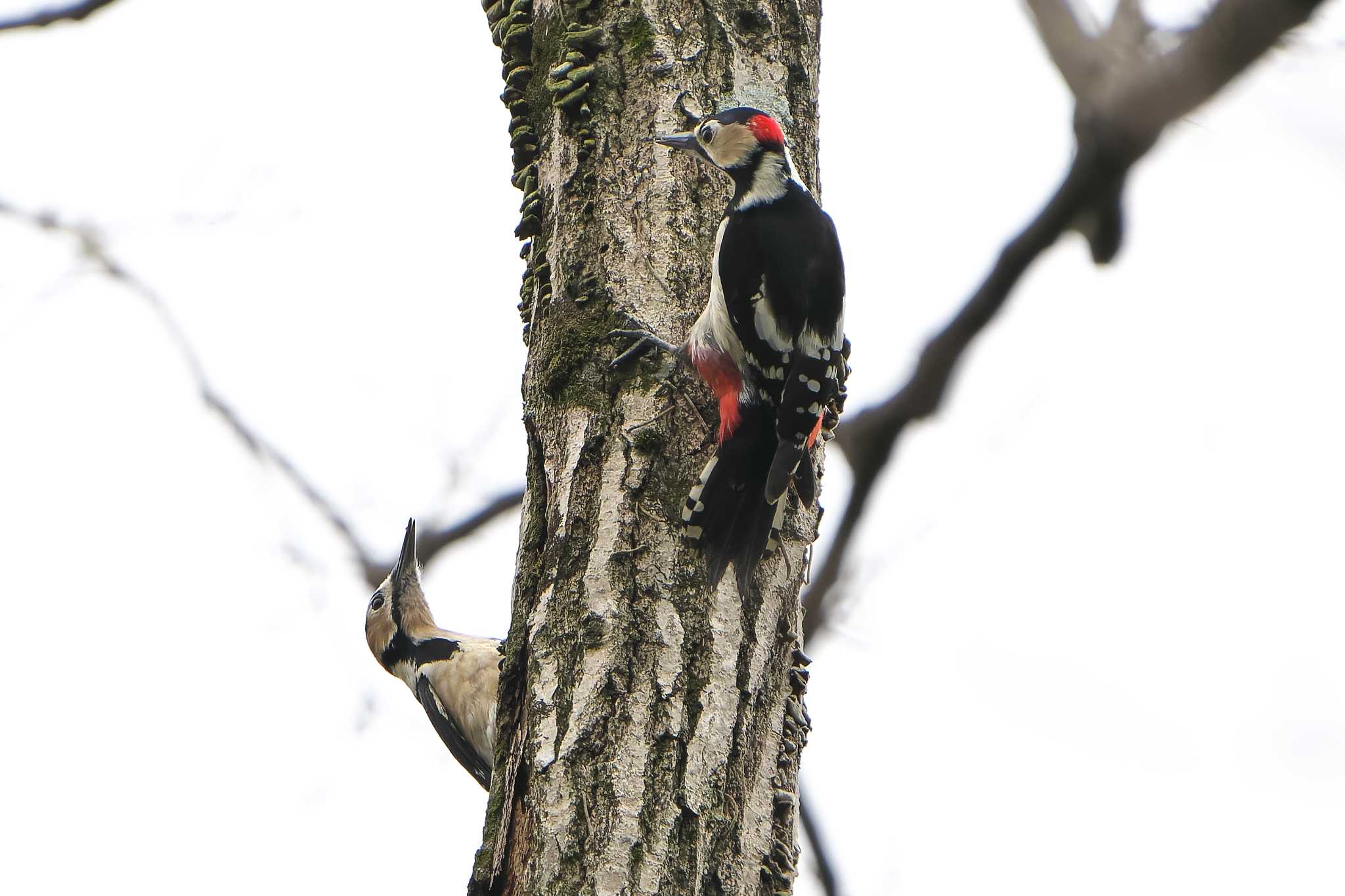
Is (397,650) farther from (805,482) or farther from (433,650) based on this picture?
(805,482)

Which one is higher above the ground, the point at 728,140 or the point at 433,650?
the point at 433,650

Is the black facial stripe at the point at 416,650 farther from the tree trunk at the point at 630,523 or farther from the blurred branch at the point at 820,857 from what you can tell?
the tree trunk at the point at 630,523

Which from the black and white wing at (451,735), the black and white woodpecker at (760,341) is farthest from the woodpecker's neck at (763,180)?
the black and white wing at (451,735)

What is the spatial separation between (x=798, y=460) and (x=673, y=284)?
0.42 metres

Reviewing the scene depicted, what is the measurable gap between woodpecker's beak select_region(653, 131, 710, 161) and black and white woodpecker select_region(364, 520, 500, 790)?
104 inches

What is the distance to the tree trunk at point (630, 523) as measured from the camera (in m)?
2.03

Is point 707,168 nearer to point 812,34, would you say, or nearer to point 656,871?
point 812,34

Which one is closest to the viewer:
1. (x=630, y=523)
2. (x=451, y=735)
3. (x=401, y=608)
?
(x=630, y=523)

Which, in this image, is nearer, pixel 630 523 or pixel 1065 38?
pixel 1065 38

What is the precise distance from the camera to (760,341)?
2605mm

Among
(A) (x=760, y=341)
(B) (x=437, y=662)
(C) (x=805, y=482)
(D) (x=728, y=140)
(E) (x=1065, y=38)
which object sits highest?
(B) (x=437, y=662)

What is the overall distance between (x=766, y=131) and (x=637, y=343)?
603 mm

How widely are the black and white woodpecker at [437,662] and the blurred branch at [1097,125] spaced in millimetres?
1992

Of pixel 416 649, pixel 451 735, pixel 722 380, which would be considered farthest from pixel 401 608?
pixel 722 380
